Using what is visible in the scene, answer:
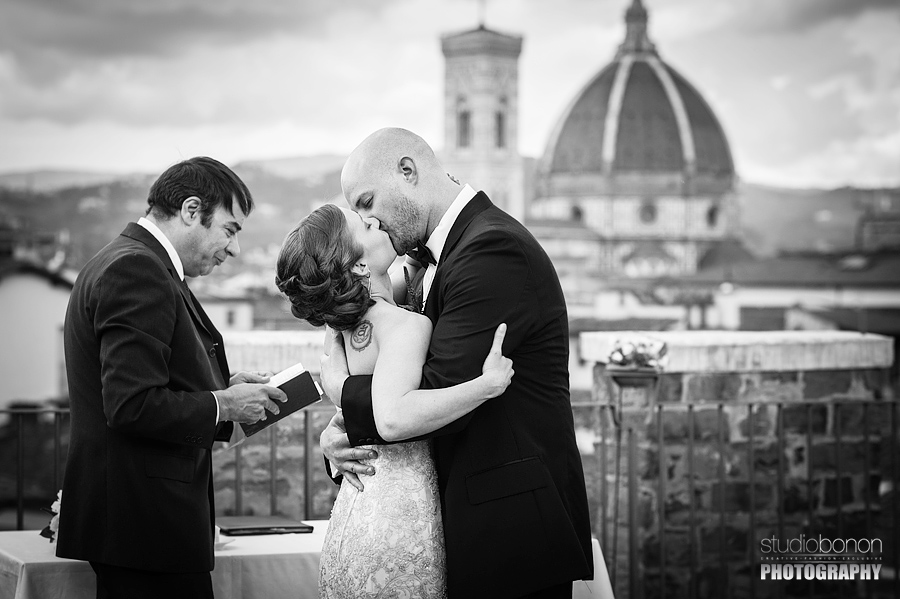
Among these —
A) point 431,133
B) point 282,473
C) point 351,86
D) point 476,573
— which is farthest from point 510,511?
point 431,133

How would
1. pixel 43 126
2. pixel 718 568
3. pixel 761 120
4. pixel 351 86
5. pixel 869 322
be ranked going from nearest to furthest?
pixel 718 568 → pixel 869 322 → pixel 43 126 → pixel 351 86 → pixel 761 120

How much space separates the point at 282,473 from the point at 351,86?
66.9 m

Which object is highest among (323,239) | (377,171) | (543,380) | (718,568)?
(377,171)

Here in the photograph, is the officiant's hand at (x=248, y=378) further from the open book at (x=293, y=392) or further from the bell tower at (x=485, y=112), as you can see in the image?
the bell tower at (x=485, y=112)

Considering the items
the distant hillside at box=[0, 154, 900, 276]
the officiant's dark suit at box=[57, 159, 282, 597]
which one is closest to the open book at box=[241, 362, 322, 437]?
the officiant's dark suit at box=[57, 159, 282, 597]

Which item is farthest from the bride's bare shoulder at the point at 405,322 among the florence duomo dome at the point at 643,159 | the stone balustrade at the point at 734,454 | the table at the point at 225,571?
the florence duomo dome at the point at 643,159

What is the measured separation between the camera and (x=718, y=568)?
5.16 meters

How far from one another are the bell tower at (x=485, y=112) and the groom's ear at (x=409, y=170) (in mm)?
72082

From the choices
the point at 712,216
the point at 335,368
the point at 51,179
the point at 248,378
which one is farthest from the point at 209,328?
the point at 712,216

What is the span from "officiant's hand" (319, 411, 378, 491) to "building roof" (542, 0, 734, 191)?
7146cm

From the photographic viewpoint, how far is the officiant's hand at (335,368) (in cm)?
263

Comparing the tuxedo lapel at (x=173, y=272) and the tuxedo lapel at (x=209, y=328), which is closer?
the tuxedo lapel at (x=173, y=272)

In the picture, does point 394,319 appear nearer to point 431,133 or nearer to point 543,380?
point 543,380

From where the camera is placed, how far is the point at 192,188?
114 inches
